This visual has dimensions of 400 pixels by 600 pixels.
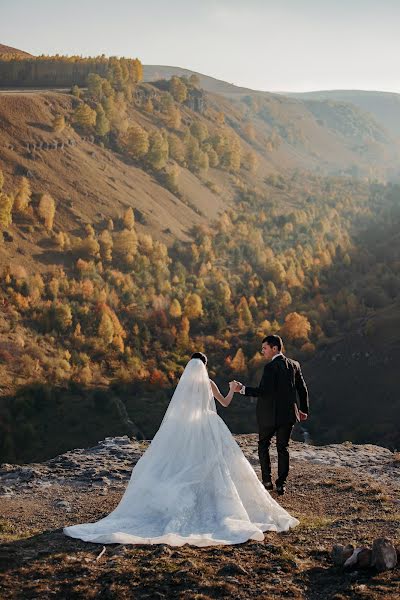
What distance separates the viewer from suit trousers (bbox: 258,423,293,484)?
16281mm

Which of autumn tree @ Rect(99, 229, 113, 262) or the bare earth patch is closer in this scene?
the bare earth patch

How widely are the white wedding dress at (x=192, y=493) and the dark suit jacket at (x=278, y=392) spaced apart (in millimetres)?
1367

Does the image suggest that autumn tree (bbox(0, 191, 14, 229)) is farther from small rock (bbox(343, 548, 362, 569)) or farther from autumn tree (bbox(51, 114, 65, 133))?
small rock (bbox(343, 548, 362, 569))

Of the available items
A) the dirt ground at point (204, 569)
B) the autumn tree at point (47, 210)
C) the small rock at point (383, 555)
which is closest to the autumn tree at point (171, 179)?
the autumn tree at point (47, 210)

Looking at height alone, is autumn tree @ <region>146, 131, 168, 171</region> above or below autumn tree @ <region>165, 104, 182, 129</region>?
below

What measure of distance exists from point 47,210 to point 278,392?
3839 inches

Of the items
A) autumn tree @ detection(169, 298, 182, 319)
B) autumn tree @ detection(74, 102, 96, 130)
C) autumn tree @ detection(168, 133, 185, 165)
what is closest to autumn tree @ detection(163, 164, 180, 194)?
autumn tree @ detection(168, 133, 185, 165)

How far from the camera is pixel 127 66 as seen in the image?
598 feet

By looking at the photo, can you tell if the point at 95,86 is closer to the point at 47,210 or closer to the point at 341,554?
the point at 47,210

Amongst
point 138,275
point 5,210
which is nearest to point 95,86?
point 138,275

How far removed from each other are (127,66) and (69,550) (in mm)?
180430

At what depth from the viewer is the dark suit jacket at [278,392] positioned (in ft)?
52.5

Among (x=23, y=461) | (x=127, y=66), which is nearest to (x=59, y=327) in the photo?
(x=23, y=461)

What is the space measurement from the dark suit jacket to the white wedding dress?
1.37m
